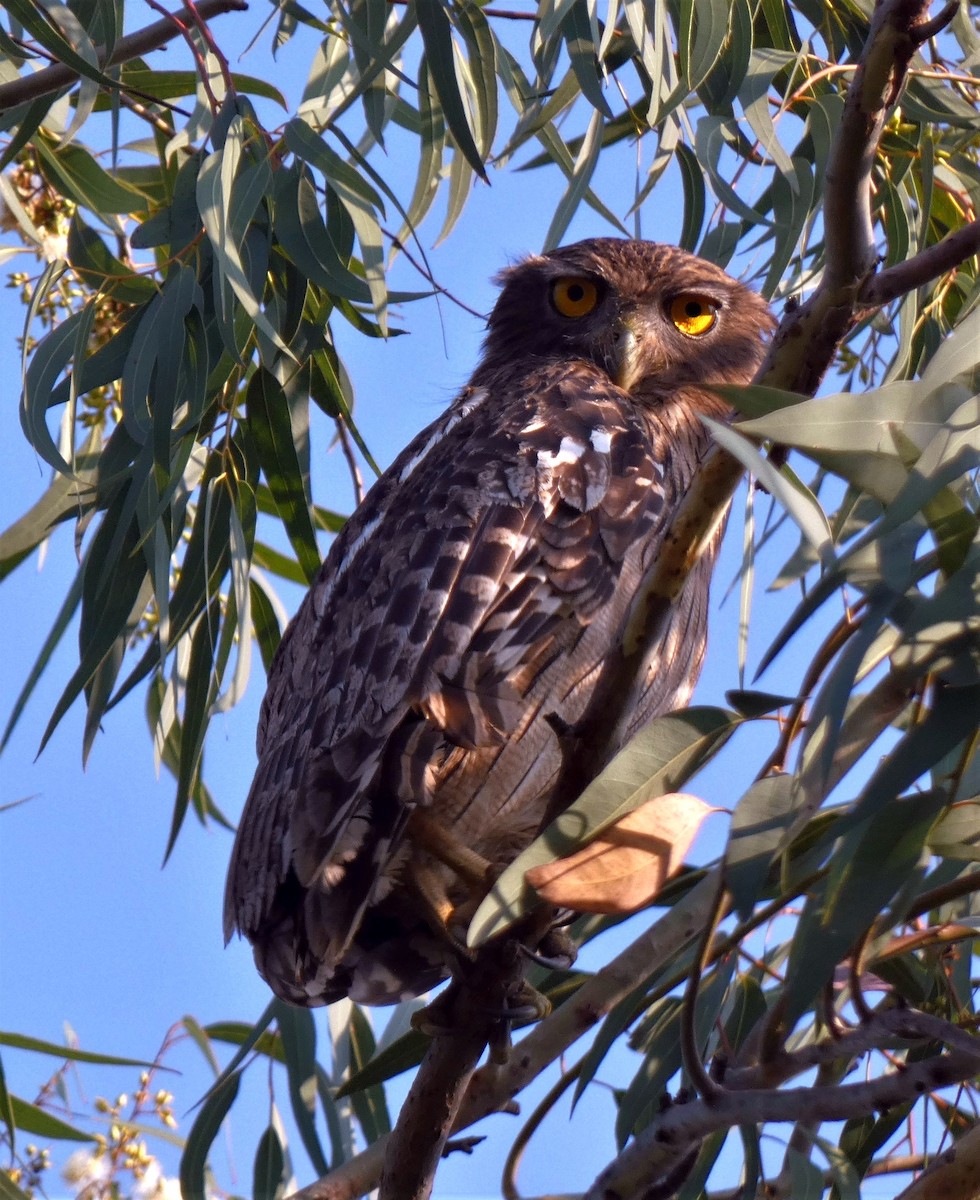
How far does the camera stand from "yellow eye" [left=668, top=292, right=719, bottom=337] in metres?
3.41

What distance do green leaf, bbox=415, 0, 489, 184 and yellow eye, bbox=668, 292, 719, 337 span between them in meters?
1.08

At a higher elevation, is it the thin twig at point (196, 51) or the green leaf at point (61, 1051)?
the thin twig at point (196, 51)

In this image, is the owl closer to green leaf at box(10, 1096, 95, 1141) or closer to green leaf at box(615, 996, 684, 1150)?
green leaf at box(615, 996, 684, 1150)

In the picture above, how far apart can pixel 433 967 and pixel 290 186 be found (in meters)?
1.44

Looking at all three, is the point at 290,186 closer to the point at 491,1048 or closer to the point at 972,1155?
the point at 491,1048

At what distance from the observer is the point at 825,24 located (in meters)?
3.24

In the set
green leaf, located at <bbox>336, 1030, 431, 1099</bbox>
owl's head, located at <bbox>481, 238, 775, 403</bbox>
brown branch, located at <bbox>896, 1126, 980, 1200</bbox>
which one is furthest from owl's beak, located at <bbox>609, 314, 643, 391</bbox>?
brown branch, located at <bbox>896, 1126, 980, 1200</bbox>

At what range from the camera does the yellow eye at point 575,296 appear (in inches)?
136

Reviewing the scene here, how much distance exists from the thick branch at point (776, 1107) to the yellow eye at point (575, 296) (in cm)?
207

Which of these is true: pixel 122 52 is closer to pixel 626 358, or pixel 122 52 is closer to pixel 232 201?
pixel 232 201

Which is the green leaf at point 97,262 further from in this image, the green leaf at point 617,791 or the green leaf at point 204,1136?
the green leaf at point 617,791

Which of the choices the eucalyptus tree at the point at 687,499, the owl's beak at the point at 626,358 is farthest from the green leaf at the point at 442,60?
the owl's beak at the point at 626,358

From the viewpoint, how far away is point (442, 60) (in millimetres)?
2436

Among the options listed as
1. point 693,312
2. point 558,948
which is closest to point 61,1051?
point 558,948
